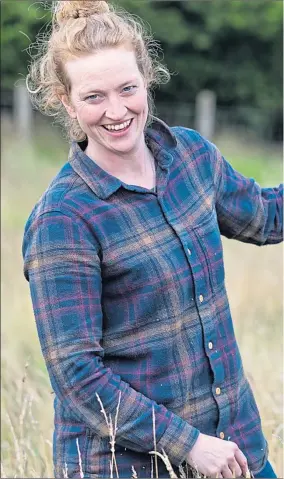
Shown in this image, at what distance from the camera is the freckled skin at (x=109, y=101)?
196 centimetres

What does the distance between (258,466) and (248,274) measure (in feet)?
11.0

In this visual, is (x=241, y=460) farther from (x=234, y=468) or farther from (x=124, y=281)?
(x=124, y=281)

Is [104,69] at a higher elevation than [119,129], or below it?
higher

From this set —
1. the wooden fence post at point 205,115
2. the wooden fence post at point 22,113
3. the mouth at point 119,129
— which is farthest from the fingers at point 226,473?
the wooden fence post at point 205,115

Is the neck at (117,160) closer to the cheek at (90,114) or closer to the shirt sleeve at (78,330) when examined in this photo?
the cheek at (90,114)

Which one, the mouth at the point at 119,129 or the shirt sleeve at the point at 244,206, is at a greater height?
the mouth at the point at 119,129

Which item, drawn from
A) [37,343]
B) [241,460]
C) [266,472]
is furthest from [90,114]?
[37,343]

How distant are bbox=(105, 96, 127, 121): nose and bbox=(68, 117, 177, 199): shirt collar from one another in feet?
0.45

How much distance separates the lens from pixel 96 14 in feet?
6.77

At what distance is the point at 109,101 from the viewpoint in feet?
6.48

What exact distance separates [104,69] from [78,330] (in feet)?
2.05

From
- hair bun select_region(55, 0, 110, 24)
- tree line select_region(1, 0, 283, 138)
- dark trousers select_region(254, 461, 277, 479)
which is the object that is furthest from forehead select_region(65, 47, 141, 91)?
tree line select_region(1, 0, 283, 138)

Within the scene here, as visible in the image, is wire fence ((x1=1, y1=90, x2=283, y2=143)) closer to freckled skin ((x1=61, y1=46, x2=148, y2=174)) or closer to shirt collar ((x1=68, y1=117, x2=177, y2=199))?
shirt collar ((x1=68, y1=117, x2=177, y2=199))

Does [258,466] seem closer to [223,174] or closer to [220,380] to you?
[220,380]
